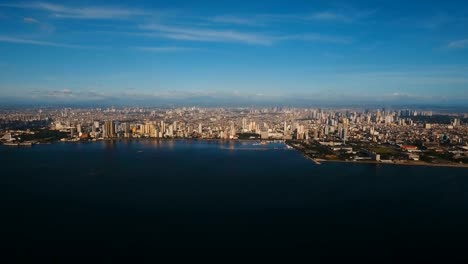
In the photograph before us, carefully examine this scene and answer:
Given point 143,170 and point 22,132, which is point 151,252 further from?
point 22,132

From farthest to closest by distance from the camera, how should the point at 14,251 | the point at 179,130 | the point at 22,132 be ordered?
1. the point at 179,130
2. the point at 22,132
3. the point at 14,251

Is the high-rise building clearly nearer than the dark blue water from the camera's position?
No

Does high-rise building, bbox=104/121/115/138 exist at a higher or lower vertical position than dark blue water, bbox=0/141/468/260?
higher

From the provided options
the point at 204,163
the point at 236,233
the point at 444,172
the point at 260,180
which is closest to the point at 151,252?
the point at 236,233

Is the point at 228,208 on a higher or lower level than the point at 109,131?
lower

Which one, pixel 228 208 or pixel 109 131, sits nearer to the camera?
pixel 228 208

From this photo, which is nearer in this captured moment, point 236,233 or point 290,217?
point 236,233

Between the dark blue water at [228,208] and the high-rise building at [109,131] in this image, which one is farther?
the high-rise building at [109,131]

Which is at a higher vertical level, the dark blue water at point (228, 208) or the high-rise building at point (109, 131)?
the high-rise building at point (109, 131)
